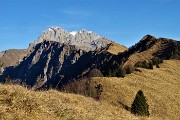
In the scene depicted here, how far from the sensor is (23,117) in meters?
13.6

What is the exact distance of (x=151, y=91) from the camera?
60.5 meters

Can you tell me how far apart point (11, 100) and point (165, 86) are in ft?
180

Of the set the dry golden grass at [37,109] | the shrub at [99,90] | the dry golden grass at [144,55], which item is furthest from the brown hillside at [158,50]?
the dry golden grass at [37,109]

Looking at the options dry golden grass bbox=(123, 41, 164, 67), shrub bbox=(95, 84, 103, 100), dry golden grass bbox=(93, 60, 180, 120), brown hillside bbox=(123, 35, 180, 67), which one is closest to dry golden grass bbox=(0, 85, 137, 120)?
dry golden grass bbox=(93, 60, 180, 120)

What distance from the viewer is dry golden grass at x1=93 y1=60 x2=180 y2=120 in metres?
51.6

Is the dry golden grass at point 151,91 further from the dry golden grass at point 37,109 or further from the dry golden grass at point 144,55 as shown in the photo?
the dry golden grass at point 144,55

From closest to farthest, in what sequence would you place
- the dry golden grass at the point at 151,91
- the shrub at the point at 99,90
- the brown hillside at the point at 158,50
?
the dry golden grass at the point at 151,91, the shrub at the point at 99,90, the brown hillside at the point at 158,50

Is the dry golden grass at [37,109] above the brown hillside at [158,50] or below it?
below

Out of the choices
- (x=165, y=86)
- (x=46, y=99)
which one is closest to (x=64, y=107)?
(x=46, y=99)

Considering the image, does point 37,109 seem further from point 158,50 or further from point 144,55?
point 158,50

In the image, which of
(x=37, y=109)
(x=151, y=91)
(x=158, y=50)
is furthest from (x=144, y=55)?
(x=37, y=109)

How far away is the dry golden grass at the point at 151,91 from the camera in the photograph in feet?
169

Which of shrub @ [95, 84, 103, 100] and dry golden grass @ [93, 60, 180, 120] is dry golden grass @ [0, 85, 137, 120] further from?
shrub @ [95, 84, 103, 100]

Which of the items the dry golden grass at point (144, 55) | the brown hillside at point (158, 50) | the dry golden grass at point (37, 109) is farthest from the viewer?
the brown hillside at point (158, 50)
